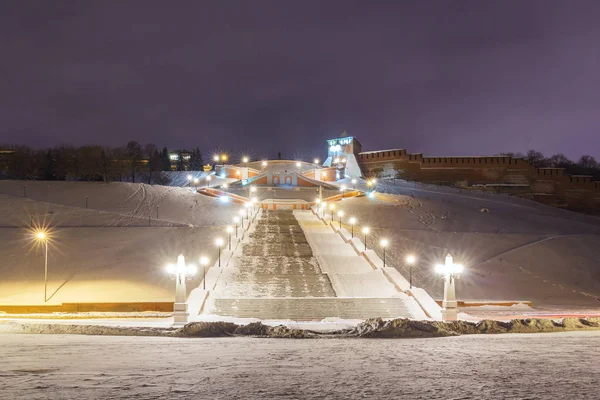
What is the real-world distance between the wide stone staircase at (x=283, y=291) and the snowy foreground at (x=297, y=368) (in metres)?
5.11

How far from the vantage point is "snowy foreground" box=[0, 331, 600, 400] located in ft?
15.0

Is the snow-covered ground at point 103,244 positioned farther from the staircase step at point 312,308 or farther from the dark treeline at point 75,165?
the dark treeline at point 75,165

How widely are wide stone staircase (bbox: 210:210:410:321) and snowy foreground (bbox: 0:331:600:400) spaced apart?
5.11 meters

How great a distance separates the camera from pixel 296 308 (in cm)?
1345

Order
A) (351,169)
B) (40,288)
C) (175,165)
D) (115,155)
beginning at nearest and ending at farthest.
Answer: (40,288) < (351,169) < (115,155) < (175,165)

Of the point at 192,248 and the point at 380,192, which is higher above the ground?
the point at 380,192

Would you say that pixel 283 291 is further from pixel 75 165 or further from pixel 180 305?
pixel 75 165

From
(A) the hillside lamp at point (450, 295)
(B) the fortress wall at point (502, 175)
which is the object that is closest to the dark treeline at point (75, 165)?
(B) the fortress wall at point (502, 175)

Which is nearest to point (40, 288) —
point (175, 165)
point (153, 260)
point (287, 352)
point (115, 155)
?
point (153, 260)

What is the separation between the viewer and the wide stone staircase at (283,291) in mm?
13242

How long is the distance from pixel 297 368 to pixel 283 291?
31.5 feet

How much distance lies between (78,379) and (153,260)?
1467 centimetres

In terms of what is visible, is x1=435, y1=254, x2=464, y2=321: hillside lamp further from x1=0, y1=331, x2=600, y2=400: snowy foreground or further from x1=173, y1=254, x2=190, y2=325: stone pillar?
x1=173, y1=254, x2=190, y2=325: stone pillar

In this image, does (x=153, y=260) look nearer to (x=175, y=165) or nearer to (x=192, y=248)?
(x=192, y=248)
